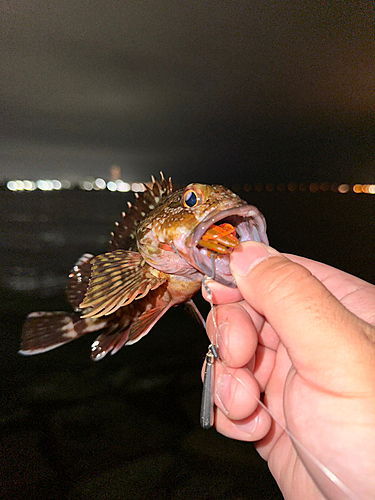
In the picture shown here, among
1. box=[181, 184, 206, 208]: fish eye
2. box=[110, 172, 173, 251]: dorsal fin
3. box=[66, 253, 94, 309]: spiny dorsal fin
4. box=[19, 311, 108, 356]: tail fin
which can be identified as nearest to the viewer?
box=[181, 184, 206, 208]: fish eye

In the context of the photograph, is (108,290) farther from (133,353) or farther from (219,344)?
(133,353)

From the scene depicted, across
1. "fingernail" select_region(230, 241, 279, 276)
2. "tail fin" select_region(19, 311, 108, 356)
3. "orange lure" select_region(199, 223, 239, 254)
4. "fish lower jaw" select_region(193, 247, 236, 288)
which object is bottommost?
"tail fin" select_region(19, 311, 108, 356)

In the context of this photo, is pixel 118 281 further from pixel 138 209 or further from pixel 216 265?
pixel 138 209

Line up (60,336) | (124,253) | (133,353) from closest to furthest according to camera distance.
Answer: (124,253), (60,336), (133,353)

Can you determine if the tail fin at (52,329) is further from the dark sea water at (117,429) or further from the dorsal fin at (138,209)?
the dorsal fin at (138,209)

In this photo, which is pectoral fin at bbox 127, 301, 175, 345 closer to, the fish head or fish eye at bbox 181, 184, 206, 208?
the fish head

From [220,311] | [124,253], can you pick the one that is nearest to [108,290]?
[124,253]

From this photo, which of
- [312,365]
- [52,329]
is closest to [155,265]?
[52,329]

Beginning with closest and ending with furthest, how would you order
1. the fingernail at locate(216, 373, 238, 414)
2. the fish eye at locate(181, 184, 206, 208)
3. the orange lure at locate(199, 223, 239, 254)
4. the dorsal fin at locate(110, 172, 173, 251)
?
the orange lure at locate(199, 223, 239, 254) → the fingernail at locate(216, 373, 238, 414) → the fish eye at locate(181, 184, 206, 208) → the dorsal fin at locate(110, 172, 173, 251)

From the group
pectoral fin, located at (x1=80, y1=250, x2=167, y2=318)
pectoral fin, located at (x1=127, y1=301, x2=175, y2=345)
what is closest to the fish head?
pectoral fin, located at (x1=80, y1=250, x2=167, y2=318)
